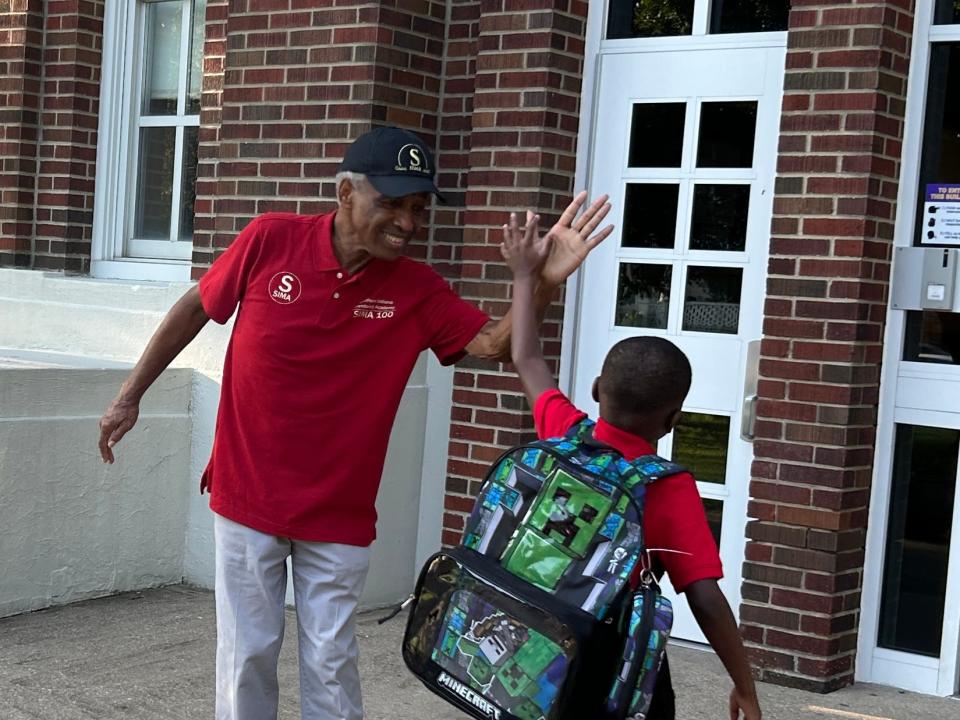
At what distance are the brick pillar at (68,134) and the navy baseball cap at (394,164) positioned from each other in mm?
4414

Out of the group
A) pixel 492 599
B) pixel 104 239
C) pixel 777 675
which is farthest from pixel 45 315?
pixel 492 599

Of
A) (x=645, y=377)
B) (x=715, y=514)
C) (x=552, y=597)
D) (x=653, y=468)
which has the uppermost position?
(x=645, y=377)

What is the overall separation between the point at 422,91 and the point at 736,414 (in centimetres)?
207

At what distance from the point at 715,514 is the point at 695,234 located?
3.86 ft

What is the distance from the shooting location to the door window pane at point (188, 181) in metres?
7.69

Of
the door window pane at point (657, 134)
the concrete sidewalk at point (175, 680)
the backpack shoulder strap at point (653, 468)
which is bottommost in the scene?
the concrete sidewalk at point (175, 680)

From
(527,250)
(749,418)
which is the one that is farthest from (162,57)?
(527,250)

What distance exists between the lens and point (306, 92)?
6.62 meters

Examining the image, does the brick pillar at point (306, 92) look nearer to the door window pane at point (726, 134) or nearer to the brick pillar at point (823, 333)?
the door window pane at point (726, 134)

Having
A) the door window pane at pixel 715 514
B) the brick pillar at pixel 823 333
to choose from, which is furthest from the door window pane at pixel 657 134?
the door window pane at pixel 715 514

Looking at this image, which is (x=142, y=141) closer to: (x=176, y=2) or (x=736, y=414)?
(x=176, y=2)

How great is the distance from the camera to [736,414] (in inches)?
235

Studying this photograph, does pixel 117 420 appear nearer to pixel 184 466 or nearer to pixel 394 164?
pixel 394 164

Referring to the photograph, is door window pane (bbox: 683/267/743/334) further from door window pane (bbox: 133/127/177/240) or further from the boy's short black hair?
door window pane (bbox: 133/127/177/240)
